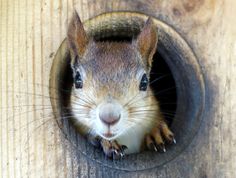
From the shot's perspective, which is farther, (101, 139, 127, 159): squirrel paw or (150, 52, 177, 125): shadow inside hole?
(150, 52, 177, 125): shadow inside hole

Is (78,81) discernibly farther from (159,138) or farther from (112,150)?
(159,138)

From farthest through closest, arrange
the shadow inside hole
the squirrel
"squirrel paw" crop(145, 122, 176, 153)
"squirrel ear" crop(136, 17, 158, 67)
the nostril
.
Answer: the shadow inside hole
"squirrel paw" crop(145, 122, 176, 153)
"squirrel ear" crop(136, 17, 158, 67)
the squirrel
the nostril

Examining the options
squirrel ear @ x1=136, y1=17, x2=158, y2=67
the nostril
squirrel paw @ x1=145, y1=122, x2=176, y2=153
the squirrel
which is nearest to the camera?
the nostril

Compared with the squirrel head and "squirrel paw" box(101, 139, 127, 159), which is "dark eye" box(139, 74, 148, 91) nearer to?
the squirrel head

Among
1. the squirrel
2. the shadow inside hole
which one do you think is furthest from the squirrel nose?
the shadow inside hole

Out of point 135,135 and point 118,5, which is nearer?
point 118,5

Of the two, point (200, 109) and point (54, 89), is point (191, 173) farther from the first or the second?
point (54, 89)

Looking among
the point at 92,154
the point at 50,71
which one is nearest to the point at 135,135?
the point at 92,154

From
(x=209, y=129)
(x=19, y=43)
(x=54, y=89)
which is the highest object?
(x=19, y=43)
